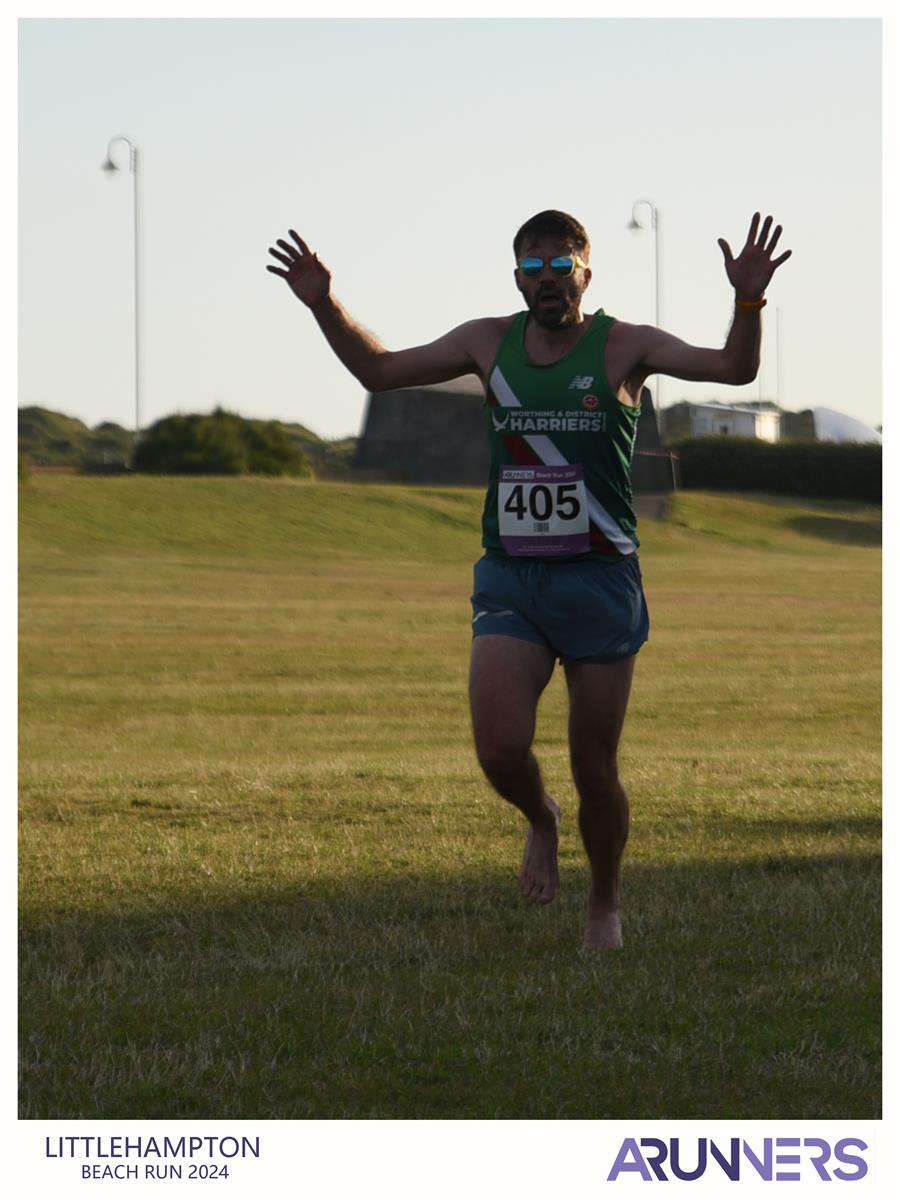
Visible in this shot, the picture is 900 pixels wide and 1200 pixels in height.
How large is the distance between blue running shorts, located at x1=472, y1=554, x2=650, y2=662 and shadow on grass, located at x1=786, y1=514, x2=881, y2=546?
5230cm

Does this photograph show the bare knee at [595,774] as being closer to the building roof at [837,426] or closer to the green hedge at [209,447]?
the green hedge at [209,447]

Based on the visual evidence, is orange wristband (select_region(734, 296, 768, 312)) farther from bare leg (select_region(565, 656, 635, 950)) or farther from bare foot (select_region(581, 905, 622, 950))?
bare foot (select_region(581, 905, 622, 950))

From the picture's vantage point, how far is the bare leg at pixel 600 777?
6.27m

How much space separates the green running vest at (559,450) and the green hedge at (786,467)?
2604 inches

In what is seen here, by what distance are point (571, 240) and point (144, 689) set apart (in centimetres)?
1382

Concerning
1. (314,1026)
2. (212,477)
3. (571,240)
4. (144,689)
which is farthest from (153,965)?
(212,477)

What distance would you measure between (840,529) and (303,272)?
5599 cm

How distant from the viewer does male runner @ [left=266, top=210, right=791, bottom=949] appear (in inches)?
239

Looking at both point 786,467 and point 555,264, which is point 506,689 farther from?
point 786,467

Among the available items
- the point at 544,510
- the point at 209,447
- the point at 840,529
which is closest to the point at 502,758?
the point at 544,510

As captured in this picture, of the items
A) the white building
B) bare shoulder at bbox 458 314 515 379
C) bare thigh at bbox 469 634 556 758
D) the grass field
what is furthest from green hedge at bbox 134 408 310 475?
bare thigh at bbox 469 634 556 758

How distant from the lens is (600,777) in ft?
21.0

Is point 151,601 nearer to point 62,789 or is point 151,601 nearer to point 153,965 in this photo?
point 62,789

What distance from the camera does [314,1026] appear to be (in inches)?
212
